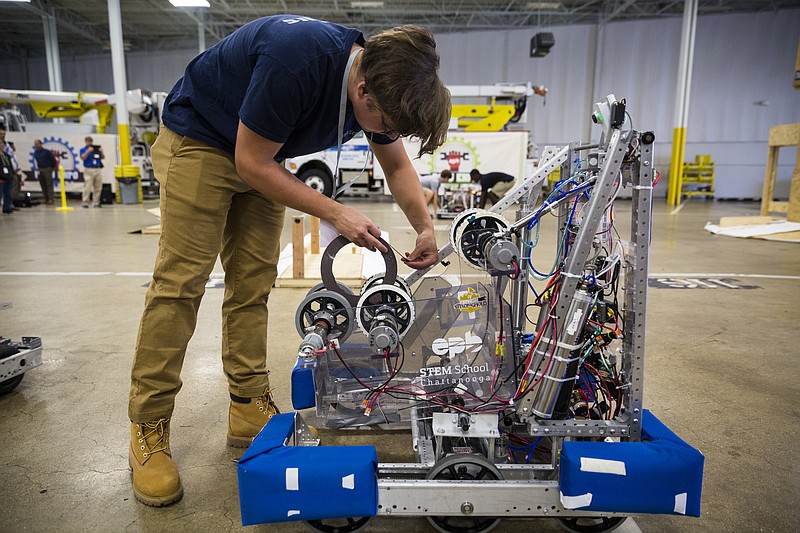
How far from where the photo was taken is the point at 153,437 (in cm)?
153

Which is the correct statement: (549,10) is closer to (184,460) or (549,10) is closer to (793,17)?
(793,17)

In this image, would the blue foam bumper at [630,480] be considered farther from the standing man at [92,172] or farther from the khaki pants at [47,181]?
the khaki pants at [47,181]

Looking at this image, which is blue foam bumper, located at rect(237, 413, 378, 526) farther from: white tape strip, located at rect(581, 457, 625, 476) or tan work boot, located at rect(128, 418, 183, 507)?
white tape strip, located at rect(581, 457, 625, 476)

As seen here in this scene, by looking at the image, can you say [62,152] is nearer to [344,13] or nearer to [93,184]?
[93,184]

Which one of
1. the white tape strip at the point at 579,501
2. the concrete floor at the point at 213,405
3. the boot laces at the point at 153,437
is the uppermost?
the white tape strip at the point at 579,501

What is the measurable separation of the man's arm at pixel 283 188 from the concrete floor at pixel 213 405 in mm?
791

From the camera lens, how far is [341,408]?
160 centimetres

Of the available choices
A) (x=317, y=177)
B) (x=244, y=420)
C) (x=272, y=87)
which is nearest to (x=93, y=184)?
(x=317, y=177)

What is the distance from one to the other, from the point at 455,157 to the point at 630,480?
9622 millimetres

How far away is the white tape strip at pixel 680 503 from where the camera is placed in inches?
47.3

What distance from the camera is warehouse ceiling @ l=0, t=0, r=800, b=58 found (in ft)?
50.0

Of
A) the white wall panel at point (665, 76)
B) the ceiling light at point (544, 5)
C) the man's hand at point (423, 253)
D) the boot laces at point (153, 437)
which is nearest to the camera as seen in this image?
the boot laces at point (153, 437)

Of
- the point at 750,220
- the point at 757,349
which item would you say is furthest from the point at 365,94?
the point at 750,220

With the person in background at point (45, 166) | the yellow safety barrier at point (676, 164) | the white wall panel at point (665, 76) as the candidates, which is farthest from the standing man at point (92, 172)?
the yellow safety barrier at point (676, 164)
